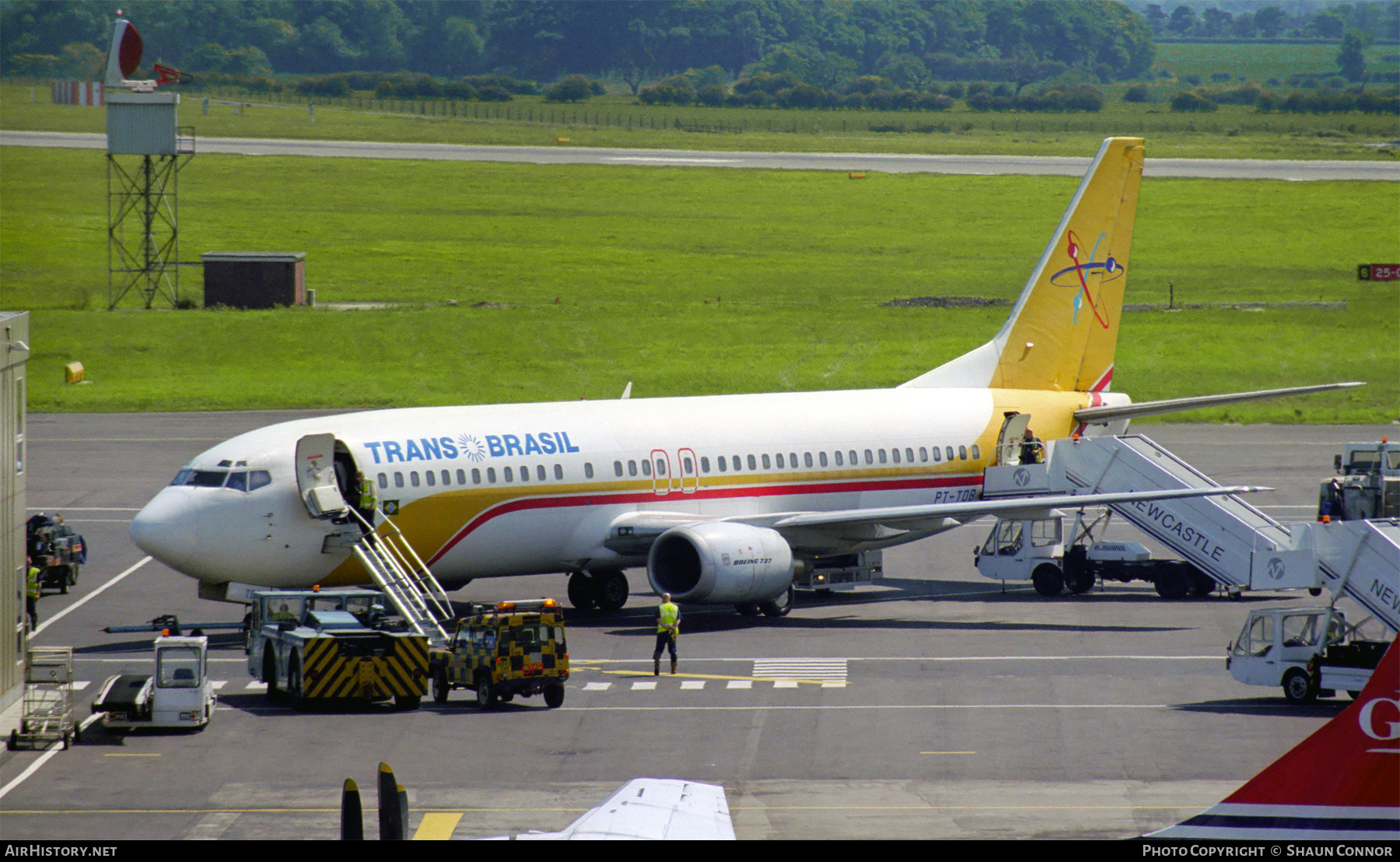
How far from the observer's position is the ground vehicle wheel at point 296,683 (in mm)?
32344

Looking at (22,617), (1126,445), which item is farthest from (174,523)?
(1126,445)

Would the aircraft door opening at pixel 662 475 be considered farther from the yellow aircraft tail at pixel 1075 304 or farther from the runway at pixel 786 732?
the yellow aircraft tail at pixel 1075 304

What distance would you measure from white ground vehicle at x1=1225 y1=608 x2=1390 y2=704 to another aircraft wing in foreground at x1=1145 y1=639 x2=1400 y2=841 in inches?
708

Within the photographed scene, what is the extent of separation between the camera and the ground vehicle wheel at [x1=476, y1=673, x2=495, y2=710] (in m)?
32.8

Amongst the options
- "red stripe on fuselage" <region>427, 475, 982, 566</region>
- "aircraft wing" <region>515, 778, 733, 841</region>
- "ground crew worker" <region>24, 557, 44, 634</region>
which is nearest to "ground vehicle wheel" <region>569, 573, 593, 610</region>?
"red stripe on fuselage" <region>427, 475, 982, 566</region>

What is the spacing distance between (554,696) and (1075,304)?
24633 millimetres

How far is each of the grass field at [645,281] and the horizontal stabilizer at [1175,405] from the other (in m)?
34.4

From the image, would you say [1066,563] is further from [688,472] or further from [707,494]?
[688,472]

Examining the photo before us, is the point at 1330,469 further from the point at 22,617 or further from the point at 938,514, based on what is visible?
the point at 22,617

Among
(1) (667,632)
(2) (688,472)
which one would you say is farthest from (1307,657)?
(2) (688,472)

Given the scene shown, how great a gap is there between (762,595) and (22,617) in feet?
54.5


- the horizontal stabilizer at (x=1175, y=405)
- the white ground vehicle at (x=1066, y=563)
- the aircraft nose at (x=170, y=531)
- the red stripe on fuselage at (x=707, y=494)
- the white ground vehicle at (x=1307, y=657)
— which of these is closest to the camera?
the white ground vehicle at (x=1307, y=657)

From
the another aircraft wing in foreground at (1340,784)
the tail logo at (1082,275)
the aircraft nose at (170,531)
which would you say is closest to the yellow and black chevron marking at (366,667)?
the aircraft nose at (170,531)

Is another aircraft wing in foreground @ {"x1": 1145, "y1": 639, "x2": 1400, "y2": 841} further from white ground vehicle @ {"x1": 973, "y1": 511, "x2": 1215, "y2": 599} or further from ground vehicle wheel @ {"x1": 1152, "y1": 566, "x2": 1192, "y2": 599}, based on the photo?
ground vehicle wheel @ {"x1": 1152, "y1": 566, "x2": 1192, "y2": 599}
